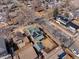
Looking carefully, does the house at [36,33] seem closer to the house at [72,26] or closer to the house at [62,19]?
the house at [62,19]

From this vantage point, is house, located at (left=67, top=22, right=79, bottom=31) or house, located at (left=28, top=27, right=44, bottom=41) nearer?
house, located at (left=28, top=27, right=44, bottom=41)

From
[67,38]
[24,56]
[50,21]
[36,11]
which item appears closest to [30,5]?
[36,11]

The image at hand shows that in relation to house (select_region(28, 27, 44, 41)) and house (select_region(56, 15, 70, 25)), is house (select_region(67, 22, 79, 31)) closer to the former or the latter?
house (select_region(56, 15, 70, 25))

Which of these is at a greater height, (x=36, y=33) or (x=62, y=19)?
(x=62, y=19)

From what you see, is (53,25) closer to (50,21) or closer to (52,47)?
(50,21)

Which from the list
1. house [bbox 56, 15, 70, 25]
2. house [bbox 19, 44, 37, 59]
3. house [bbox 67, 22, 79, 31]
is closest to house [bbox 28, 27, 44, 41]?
house [bbox 19, 44, 37, 59]

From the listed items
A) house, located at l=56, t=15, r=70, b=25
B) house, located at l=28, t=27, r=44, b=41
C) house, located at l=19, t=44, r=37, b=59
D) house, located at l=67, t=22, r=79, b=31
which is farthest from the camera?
house, located at l=56, t=15, r=70, b=25

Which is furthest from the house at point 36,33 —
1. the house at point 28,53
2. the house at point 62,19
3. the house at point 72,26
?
the house at point 72,26

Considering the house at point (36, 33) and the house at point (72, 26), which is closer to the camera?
the house at point (36, 33)

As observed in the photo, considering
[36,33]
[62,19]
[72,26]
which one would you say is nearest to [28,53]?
[36,33]

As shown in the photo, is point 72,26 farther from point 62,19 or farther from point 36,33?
point 36,33

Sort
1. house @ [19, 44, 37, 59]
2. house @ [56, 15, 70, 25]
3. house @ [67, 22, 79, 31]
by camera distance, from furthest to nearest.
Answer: house @ [56, 15, 70, 25] < house @ [67, 22, 79, 31] < house @ [19, 44, 37, 59]
